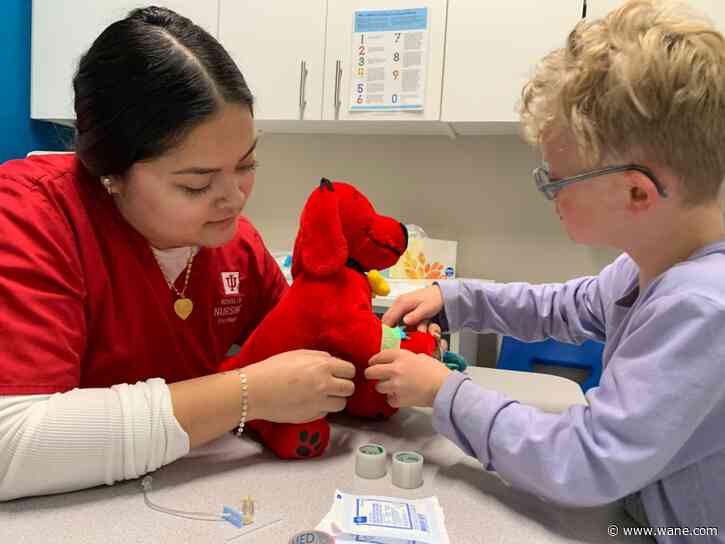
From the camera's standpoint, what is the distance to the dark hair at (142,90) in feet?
2.30

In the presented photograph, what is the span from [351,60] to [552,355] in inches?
46.1

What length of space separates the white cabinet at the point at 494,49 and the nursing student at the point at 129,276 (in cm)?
119

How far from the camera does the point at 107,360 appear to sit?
29.8 inches

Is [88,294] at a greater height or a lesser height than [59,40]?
lesser

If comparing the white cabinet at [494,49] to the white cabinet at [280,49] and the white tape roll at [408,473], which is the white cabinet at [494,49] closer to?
the white cabinet at [280,49]

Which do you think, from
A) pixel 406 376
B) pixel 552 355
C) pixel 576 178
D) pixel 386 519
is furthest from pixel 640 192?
pixel 552 355

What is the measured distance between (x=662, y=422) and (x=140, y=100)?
0.67 meters

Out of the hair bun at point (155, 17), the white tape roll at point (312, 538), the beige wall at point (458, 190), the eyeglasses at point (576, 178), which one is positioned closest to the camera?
the white tape roll at point (312, 538)

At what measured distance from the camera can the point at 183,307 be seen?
0.85m

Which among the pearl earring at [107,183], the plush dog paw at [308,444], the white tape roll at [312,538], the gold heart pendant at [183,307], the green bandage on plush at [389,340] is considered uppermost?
the pearl earring at [107,183]

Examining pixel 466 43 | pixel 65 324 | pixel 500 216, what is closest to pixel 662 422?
pixel 65 324

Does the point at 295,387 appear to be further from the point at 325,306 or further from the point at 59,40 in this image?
the point at 59,40

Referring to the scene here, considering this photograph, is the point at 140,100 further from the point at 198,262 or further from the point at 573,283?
the point at 573,283

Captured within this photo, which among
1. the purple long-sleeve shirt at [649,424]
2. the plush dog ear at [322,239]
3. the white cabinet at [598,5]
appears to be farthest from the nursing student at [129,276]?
the white cabinet at [598,5]
